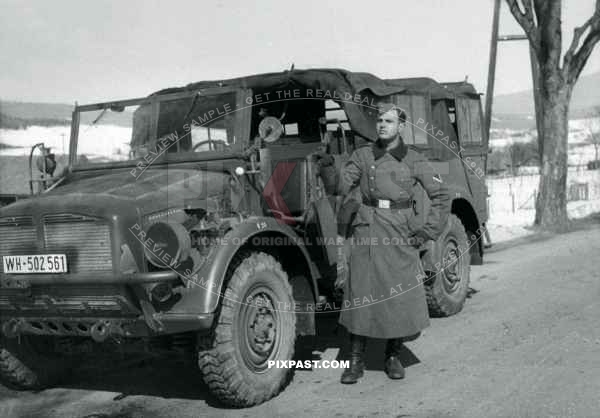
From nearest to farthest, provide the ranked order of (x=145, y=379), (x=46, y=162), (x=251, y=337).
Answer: (x=251, y=337)
(x=145, y=379)
(x=46, y=162)

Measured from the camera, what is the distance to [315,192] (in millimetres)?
5734

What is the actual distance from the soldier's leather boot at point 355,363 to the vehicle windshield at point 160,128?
1.73 m

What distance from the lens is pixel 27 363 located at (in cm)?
519

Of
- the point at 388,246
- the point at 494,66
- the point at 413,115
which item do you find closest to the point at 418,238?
the point at 388,246

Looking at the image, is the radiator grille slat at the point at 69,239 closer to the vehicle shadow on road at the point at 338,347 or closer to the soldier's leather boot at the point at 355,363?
the soldier's leather boot at the point at 355,363

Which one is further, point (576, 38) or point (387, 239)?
point (576, 38)

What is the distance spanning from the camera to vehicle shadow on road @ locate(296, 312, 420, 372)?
5.52 meters

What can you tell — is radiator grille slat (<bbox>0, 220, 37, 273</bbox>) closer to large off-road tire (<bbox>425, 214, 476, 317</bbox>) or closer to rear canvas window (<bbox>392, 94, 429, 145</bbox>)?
rear canvas window (<bbox>392, 94, 429, 145</bbox>)

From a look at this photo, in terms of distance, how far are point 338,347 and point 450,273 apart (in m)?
1.67

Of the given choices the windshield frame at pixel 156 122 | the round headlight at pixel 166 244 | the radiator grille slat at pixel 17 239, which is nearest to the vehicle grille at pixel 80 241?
the radiator grille slat at pixel 17 239

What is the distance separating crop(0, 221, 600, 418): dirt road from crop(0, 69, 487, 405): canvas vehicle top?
0.34m

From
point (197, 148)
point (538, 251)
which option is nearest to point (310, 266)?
point (197, 148)

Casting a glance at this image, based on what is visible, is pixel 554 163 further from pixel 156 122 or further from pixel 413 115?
pixel 156 122

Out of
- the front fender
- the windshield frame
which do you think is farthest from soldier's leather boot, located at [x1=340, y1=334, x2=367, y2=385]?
the windshield frame
